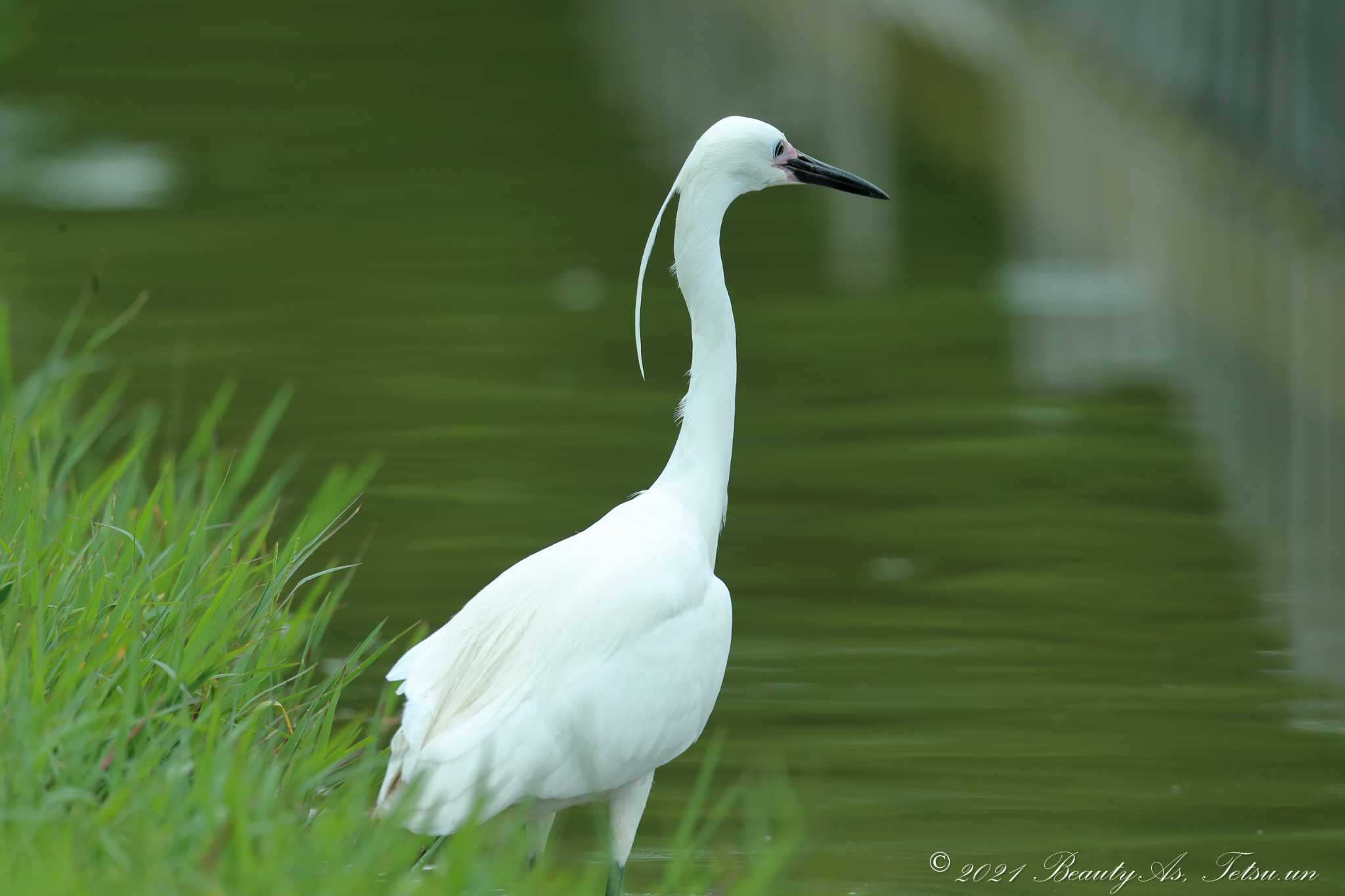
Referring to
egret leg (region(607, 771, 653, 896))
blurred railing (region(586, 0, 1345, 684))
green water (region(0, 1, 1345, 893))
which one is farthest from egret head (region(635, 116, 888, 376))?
blurred railing (region(586, 0, 1345, 684))

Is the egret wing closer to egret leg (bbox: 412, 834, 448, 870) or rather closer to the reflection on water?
egret leg (bbox: 412, 834, 448, 870)

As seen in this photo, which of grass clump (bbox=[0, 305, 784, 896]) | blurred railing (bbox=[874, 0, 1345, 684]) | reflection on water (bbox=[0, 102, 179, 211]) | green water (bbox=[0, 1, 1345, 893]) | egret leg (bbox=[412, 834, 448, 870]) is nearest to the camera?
grass clump (bbox=[0, 305, 784, 896])

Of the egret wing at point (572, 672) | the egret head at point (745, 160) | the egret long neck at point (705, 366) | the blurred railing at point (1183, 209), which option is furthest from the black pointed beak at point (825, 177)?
the blurred railing at point (1183, 209)

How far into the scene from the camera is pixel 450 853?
3260 millimetres

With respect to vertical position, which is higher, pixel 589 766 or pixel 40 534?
pixel 40 534

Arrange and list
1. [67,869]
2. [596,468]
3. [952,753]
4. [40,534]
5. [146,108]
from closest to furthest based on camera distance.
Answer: [67,869] < [40,534] < [952,753] < [596,468] < [146,108]

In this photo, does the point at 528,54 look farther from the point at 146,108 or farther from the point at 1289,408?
the point at 1289,408

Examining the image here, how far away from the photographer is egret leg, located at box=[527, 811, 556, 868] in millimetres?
4320

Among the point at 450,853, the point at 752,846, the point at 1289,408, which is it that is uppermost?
the point at 450,853

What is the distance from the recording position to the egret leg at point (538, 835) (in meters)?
4.32

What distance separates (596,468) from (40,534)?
9.63ft

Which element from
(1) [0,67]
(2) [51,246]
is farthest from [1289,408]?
(1) [0,67]

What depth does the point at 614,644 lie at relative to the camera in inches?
167

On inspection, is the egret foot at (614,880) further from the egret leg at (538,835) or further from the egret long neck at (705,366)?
the egret long neck at (705,366)
